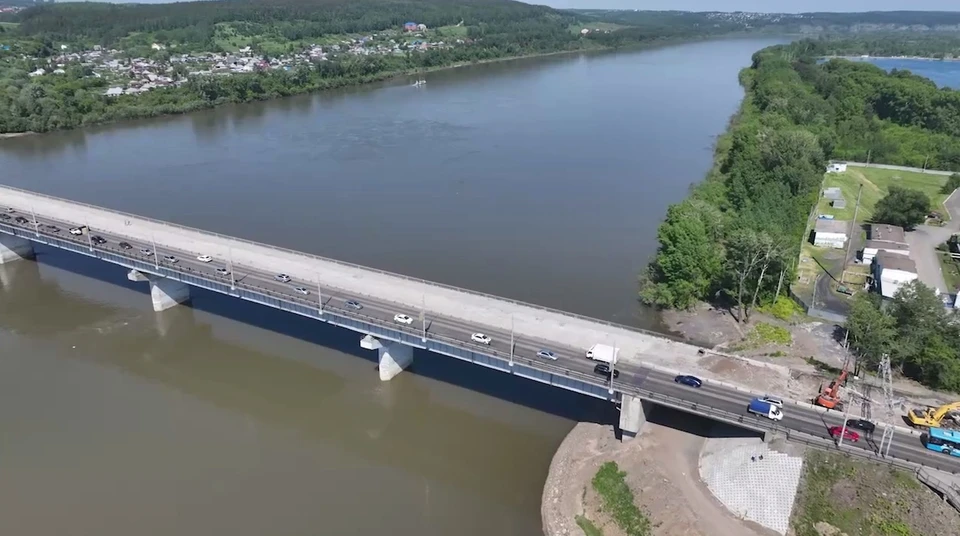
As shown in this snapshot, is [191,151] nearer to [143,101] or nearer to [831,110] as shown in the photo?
[143,101]

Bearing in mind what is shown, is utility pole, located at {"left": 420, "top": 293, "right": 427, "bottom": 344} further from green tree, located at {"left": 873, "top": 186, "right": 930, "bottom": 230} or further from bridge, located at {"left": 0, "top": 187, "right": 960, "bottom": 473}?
green tree, located at {"left": 873, "top": 186, "right": 930, "bottom": 230}

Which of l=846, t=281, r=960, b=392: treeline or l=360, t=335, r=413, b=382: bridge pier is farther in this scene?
l=360, t=335, r=413, b=382: bridge pier

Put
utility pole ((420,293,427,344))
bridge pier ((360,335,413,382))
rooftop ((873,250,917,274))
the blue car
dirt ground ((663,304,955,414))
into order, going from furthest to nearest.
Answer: rooftop ((873,250,917,274)) → bridge pier ((360,335,413,382)) → utility pole ((420,293,427,344)) → dirt ground ((663,304,955,414)) → the blue car

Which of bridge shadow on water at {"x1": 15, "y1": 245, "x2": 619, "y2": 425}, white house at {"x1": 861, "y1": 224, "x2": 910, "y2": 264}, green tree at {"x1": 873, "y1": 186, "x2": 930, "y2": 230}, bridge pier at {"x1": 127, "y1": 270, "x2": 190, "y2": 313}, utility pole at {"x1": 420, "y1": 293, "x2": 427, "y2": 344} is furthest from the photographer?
green tree at {"x1": 873, "y1": 186, "x2": 930, "y2": 230}

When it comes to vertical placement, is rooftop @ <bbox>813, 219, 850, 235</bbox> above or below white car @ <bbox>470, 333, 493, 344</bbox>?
below

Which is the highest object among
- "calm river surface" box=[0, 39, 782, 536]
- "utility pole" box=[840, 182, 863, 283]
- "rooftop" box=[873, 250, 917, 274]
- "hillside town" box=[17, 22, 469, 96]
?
"hillside town" box=[17, 22, 469, 96]

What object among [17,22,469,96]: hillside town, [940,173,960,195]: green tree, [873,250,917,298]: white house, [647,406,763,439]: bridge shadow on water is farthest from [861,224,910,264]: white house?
[17,22,469,96]: hillside town

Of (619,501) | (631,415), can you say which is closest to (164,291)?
(631,415)
